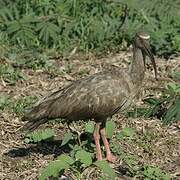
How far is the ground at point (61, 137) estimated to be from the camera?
25.3 ft

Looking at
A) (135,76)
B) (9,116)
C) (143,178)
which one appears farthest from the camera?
(9,116)

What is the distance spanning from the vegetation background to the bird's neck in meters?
0.59

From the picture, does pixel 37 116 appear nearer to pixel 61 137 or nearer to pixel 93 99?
pixel 93 99

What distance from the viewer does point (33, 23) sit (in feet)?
38.0

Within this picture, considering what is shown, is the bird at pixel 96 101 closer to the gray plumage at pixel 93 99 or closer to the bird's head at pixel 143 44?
the gray plumage at pixel 93 99

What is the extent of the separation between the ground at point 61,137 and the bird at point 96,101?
1.38ft

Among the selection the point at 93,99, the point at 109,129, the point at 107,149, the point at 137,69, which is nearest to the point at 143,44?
the point at 137,69

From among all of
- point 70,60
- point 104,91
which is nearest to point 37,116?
point 104,91

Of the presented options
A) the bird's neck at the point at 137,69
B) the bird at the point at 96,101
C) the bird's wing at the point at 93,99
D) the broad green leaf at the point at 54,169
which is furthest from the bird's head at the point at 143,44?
the broad green leaf at the point at 54,169

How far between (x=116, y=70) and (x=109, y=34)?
150 inches

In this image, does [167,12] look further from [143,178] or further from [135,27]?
[143,178]

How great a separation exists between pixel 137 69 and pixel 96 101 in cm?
69

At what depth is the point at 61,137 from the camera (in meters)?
8.52

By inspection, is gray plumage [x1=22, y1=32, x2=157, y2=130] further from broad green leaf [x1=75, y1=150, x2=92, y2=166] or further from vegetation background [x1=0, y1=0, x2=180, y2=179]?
broad green leaf [x1=75, y1=150, x2=92, y2=166]
